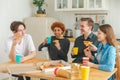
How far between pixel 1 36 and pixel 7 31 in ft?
0.65

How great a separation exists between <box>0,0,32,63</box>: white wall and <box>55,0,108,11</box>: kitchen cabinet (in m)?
0.73

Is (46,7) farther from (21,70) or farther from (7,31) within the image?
(21,70)

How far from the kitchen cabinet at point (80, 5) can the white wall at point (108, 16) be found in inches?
8.6

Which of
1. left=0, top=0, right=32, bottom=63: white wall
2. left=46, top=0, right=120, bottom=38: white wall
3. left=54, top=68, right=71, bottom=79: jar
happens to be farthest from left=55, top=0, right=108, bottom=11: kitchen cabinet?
left=54, top=68, right=71, bottom=79: jar

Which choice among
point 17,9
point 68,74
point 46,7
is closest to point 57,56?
point 68,74

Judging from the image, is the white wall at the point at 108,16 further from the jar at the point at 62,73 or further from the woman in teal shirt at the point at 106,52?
the jar at the point at 62,73

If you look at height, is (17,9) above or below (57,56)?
above

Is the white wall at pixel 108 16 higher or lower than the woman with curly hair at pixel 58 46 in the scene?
higher

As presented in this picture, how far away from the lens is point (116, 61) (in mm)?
2578

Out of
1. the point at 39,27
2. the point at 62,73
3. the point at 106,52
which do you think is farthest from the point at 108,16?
the point at 62,73

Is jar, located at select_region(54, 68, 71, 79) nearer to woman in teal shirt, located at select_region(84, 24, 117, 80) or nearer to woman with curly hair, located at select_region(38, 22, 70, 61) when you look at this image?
woman in teal shirt, located at select_region(84, 24, 117, 80)

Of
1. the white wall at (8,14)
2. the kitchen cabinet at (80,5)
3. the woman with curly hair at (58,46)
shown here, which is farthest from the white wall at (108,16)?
the woman with curly hair at (58,46)

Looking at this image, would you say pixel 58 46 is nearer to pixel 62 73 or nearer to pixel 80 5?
pixel 62 73

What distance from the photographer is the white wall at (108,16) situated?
15.6 ft
